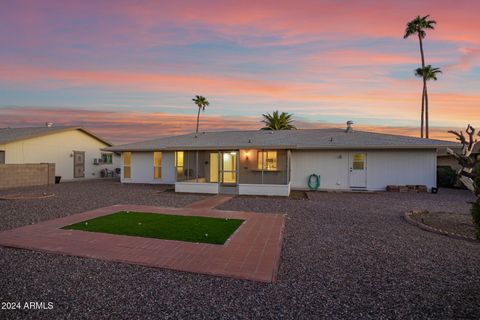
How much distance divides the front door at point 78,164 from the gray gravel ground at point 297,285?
20610 millimetres

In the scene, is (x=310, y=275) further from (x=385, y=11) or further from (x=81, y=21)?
(x=81, y=21)

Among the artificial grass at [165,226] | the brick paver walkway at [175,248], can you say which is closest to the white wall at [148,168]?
the artificial grass at [165,226]

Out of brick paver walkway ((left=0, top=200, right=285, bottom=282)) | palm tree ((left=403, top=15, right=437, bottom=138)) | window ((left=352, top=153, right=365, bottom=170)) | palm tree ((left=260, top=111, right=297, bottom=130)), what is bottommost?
brick paver walkway ((left=0, top=200, right=285, bottom=282))

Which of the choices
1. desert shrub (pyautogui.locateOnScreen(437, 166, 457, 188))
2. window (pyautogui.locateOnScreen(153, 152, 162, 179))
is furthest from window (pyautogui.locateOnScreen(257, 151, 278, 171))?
desert shrub (pyautogui.locateOnScreen(437, 166, 457, 188))

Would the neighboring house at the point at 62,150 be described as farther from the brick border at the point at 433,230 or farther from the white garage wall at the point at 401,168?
the brick border at the point at 433,230

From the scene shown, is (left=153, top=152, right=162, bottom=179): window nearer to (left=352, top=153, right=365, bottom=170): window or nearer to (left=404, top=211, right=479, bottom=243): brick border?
(left=352, top=153, right=365, bottom=170): window

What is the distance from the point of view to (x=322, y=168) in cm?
1706

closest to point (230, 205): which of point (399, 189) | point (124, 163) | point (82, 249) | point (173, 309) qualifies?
point (82, 249)

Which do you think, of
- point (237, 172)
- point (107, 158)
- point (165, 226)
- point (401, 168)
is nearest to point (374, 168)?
point (401, 168)

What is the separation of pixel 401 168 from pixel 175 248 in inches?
602

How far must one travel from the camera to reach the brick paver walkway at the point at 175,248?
4805 millimetres

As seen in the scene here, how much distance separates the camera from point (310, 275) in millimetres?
4531

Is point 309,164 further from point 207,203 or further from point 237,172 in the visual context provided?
point 207,203

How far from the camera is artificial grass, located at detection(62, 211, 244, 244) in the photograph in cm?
671
